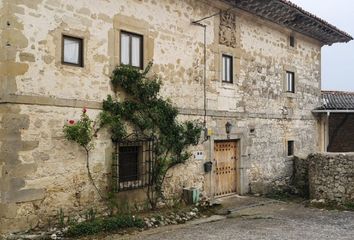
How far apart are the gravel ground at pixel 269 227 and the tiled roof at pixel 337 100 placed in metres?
6.97

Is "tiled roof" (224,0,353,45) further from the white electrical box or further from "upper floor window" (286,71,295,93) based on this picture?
the white electrical box

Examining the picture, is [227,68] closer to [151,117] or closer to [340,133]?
[151,117]

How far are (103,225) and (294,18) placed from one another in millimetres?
9773

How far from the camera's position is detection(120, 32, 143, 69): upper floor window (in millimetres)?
9398

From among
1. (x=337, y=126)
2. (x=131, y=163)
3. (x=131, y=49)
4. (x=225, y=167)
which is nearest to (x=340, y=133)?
(x=337, y=126)

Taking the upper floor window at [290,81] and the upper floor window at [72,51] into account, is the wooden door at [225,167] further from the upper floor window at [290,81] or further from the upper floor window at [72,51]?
the upper floor window at [72,51]

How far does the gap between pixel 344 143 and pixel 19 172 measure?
48.8 ft

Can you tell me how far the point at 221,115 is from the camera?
12.1 m

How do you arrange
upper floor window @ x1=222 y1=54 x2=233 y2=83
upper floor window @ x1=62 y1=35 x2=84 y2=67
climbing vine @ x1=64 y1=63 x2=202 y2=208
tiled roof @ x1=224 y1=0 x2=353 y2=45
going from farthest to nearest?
tiled roof @ x1=224 y1=0 x2=353 y2=45 → upper floor window @ x1=222 y1=54 x2=233 y2=83 → climbing vine @ x1=64 y1=63 x2=202 y2=208 → upper floor window @ x1=62 y1=35 x2=84 y2=67

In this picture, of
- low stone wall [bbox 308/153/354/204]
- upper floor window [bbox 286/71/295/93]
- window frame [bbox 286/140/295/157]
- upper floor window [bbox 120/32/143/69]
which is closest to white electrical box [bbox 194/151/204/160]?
upper floor window [bbox 120/32/143/69]

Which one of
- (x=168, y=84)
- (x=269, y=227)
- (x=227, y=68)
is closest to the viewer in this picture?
(x=269, y=227)

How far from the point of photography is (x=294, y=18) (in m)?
14.4

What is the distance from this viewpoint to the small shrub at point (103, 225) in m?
7.93

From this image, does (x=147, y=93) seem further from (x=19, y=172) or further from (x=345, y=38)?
(x=345, y=38)
